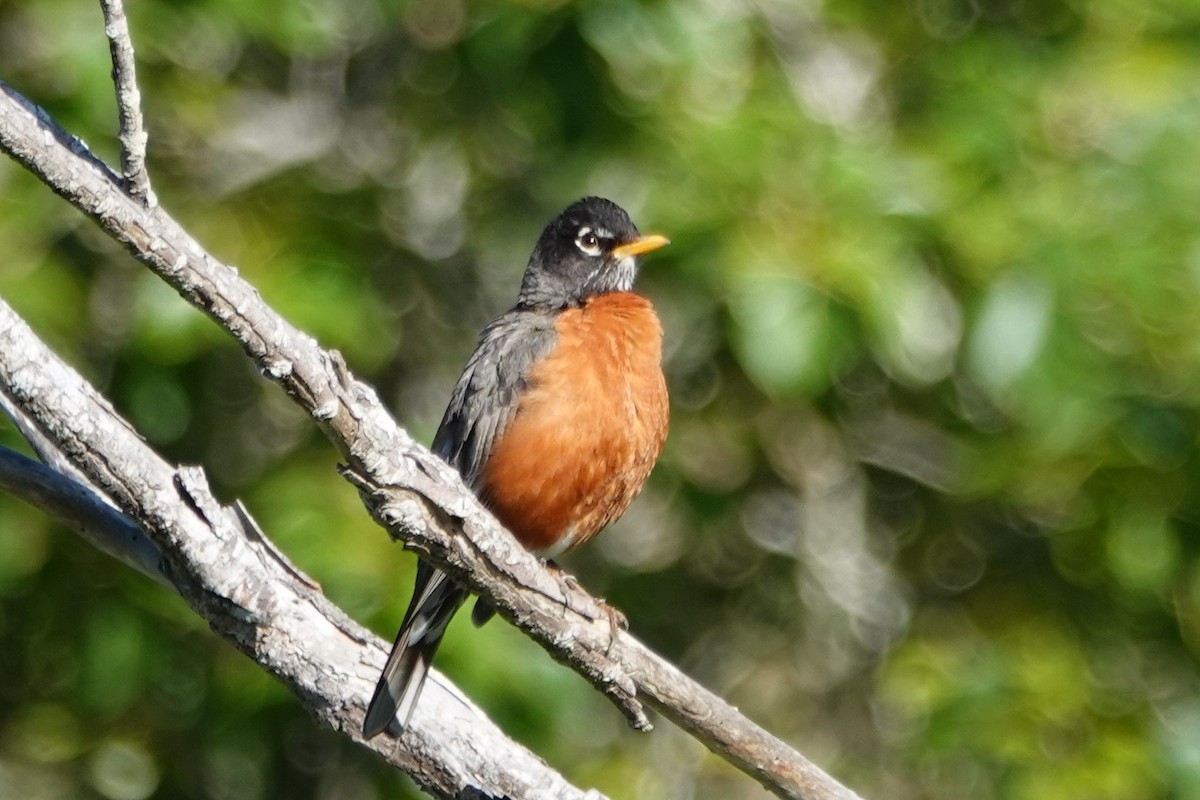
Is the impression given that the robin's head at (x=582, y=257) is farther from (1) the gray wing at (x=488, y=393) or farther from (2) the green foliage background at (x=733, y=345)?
(1) the gray wing at (x=488, y=393)

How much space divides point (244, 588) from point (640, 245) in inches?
74.2

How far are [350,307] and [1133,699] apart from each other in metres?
2.95

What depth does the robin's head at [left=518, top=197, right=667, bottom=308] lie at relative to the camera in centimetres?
497

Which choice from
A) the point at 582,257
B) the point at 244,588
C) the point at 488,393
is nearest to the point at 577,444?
the point at 488,393

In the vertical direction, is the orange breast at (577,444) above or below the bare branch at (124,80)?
below

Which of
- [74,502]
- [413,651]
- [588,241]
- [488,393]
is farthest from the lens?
[588,241]

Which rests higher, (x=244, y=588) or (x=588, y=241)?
(x=244, y=588)

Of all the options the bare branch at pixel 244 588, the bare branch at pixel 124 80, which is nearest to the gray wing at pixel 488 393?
the bare branch at pixel 244 588

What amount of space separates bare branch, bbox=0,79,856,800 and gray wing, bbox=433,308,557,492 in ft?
2.86

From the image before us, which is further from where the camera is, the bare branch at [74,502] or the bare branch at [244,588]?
the bare branch at [74,502]

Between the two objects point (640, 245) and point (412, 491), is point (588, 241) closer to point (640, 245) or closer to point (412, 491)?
point (640, 245)

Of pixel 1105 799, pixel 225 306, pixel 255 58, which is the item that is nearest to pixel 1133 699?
pixel 1105 799

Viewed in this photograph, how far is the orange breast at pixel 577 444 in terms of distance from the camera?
433 cm

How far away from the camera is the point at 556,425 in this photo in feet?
14.2
